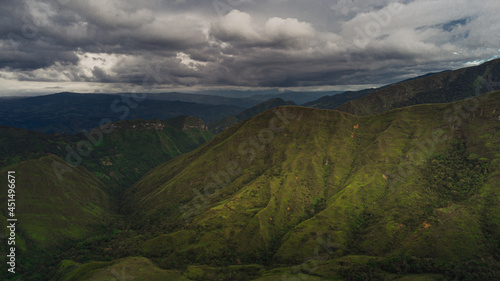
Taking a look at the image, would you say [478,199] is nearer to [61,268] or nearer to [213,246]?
[213,246]

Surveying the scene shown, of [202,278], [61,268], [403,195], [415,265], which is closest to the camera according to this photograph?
[415,265]

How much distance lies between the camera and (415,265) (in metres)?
131

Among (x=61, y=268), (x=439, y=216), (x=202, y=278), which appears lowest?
(x=61, y=268)

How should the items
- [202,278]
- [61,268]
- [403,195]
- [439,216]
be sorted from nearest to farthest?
[202,278], [439,216], [61,268], [403,195]

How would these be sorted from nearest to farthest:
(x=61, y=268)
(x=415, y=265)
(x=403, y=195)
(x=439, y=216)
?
(x=415, y=265)
(x=439, y=216)
(x=61, y=268)
(x=403, y=195)

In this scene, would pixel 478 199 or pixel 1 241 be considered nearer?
pixel 478 199

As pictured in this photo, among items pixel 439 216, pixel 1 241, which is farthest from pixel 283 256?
pixel 1 241

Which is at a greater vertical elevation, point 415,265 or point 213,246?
point 415,265

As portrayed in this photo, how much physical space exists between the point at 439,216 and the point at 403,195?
3156cm

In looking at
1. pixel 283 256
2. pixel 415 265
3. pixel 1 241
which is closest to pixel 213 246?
pixel 283 256

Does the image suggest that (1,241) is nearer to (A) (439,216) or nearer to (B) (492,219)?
(A) (439,216)

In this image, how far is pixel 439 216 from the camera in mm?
159500

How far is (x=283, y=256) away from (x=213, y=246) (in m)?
51.9

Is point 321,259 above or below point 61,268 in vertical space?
above
